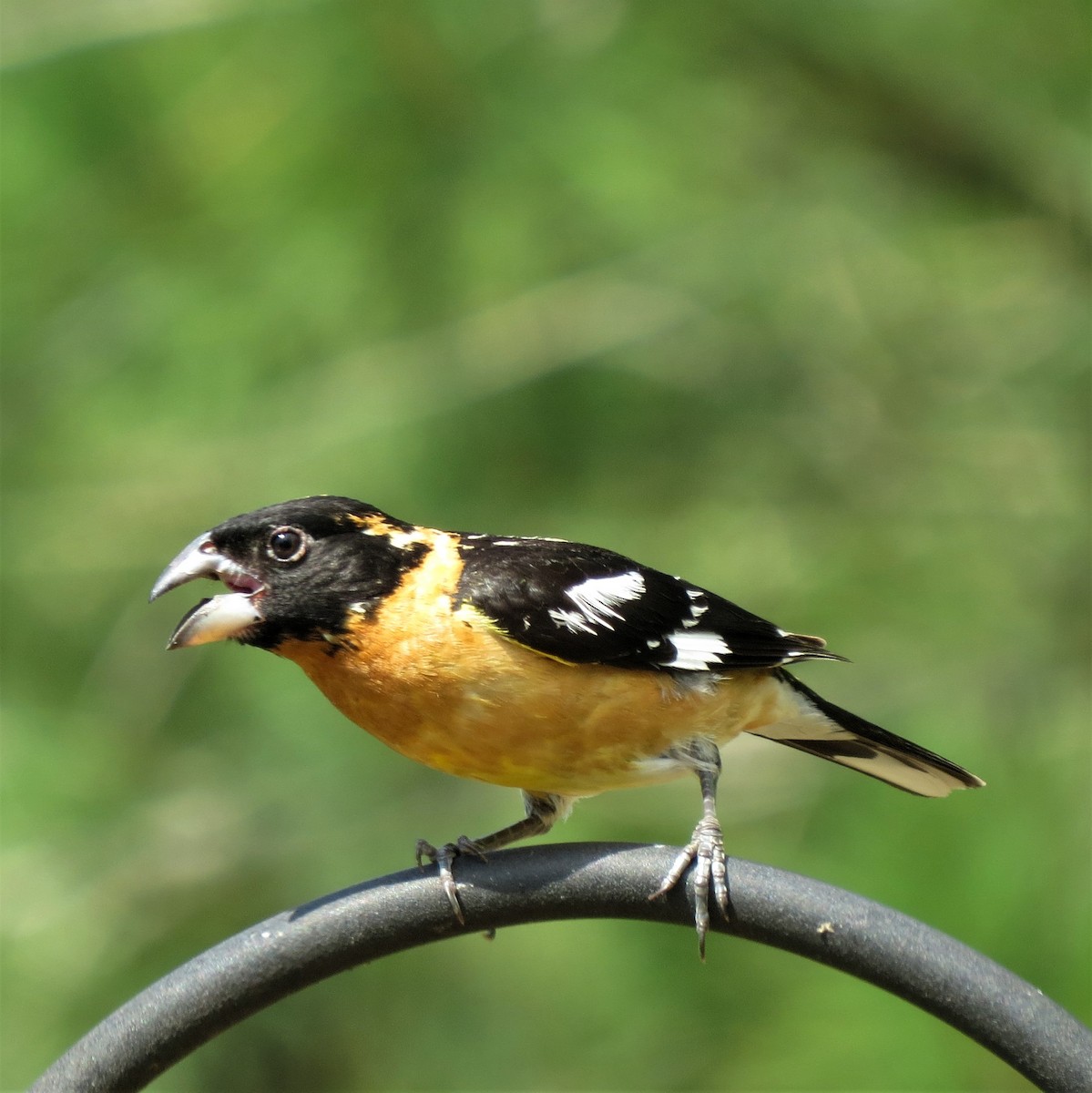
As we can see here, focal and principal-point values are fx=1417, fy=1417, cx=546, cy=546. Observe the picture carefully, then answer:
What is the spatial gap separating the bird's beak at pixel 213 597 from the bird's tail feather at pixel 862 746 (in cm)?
120

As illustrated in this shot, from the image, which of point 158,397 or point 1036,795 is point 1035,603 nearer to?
point 1036,795

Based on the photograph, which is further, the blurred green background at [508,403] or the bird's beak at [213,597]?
the blurred green background at [508,403]

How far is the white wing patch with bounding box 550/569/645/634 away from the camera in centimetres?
261

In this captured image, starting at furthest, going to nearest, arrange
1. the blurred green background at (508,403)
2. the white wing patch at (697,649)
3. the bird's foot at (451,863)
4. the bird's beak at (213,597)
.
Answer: the blurred green background at (508,403) → the white wing patch at (697,649) → the bird's beak at (213,597) → the bird's foot at (451,863)

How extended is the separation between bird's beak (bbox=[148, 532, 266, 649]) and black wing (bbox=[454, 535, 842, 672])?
1.26 feet

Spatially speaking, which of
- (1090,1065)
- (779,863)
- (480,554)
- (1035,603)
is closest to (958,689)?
(1035,603)

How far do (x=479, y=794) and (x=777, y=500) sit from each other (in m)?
1.27

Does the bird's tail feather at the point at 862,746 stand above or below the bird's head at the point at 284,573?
below

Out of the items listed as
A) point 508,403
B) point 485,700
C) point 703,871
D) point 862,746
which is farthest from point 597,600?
point 508,403

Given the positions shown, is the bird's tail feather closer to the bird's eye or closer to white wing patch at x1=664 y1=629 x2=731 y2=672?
white wing patch at x1=664 y1=629 x2=731 y2=672

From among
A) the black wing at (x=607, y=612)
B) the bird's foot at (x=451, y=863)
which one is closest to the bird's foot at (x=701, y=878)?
the bird's foot at (x=451, y=863)

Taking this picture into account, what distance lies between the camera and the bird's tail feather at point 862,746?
116 inches

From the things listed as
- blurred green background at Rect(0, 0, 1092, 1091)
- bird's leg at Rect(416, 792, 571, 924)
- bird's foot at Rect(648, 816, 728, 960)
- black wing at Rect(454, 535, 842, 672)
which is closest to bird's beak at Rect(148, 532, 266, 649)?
black wing at Rect(454, 535, 842, 672)

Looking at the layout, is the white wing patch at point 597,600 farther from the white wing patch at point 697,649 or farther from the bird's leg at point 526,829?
the bird's leg at point 526,829
